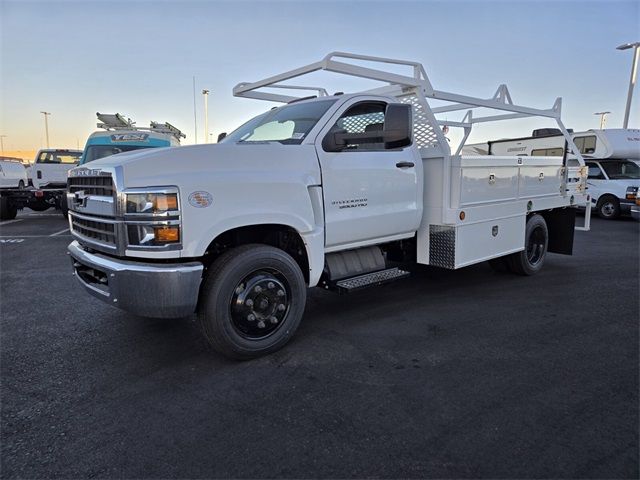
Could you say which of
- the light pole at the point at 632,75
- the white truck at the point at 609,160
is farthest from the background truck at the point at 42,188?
the light pole at the point at 632,75

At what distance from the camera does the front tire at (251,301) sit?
11.3ft

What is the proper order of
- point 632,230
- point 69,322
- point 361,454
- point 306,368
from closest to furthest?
point 361,454
point 306,368
point 69,322
point 632,230

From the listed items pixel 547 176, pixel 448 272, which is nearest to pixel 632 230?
pixel 547 176

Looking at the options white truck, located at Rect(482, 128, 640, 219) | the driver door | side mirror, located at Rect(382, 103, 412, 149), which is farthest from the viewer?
white truck, located at Rect(482, 128, 640, 219)

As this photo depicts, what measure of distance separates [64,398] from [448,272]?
17.4 feet

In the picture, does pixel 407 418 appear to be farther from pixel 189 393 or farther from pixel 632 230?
pixel 632 230

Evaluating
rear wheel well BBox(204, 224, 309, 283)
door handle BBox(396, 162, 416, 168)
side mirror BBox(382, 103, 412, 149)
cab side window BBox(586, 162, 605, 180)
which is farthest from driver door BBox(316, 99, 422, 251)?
cab side window BBox(586, 162, 605, 180)

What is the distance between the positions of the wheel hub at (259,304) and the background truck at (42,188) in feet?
43.5

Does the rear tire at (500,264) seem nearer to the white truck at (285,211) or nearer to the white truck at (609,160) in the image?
the white truck at (285,211)

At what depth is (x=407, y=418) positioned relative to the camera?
283cm

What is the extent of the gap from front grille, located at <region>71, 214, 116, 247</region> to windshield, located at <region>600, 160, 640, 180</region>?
16.1 m

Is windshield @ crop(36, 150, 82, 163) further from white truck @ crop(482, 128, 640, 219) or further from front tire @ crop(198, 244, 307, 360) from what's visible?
white truck @ crop(482, 128, 640, 219)

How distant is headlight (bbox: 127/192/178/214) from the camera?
315cm

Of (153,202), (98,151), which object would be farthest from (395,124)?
(98,151)
